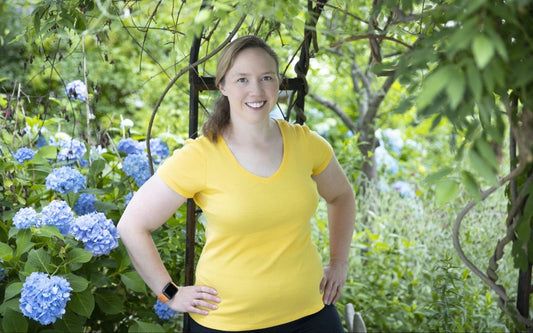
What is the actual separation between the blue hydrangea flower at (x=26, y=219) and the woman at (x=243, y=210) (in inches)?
11.1

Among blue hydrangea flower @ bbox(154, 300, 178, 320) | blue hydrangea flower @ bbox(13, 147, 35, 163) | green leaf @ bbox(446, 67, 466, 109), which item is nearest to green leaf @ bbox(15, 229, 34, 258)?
blue hydrangea flower @ bbox(13, 147, 35, 163)

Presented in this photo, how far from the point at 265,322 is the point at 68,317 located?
2.00 feet

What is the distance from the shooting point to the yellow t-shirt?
1722 mm

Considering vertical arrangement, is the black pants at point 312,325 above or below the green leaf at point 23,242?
below

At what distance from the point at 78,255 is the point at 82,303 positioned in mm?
143

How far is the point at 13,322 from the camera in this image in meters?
1.84

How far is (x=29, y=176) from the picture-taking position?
91.9 inches

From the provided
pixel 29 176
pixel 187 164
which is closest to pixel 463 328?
pixel 187 164

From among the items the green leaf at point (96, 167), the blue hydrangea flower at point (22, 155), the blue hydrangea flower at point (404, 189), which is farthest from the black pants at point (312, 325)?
the blue hydrangea flower at point (404, 189)

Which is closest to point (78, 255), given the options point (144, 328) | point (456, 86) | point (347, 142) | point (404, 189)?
point (144, 328)

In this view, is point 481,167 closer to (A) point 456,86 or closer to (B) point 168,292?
(A) point 456,86

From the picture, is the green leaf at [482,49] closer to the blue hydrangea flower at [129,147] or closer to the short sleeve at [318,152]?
the short sleeve at [318,152]

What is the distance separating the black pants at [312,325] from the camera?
70.8 inches

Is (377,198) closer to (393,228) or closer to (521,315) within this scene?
(393,228)
